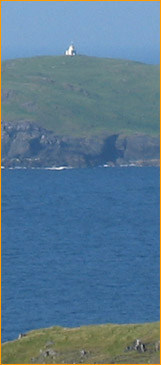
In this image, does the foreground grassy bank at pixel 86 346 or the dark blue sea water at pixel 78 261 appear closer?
the foreground grassy bank at pixel 86 346

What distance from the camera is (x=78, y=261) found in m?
130

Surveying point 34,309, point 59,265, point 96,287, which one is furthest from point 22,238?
point 34,309

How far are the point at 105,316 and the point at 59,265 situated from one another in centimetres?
3527

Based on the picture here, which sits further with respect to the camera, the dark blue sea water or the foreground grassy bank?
the dark blue sea water

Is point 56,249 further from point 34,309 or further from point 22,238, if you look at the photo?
point 34,309

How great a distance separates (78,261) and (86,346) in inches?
3191

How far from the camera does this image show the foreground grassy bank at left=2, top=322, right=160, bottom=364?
4638cm

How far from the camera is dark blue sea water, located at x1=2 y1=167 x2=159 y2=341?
94125 mm

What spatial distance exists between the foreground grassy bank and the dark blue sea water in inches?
1129

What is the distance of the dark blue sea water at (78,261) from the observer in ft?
309

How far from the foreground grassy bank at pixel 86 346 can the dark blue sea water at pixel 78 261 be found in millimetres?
28676

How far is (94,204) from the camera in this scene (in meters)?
190

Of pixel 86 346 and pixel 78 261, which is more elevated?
pixel 78 261

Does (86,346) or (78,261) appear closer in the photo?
(86,346)
